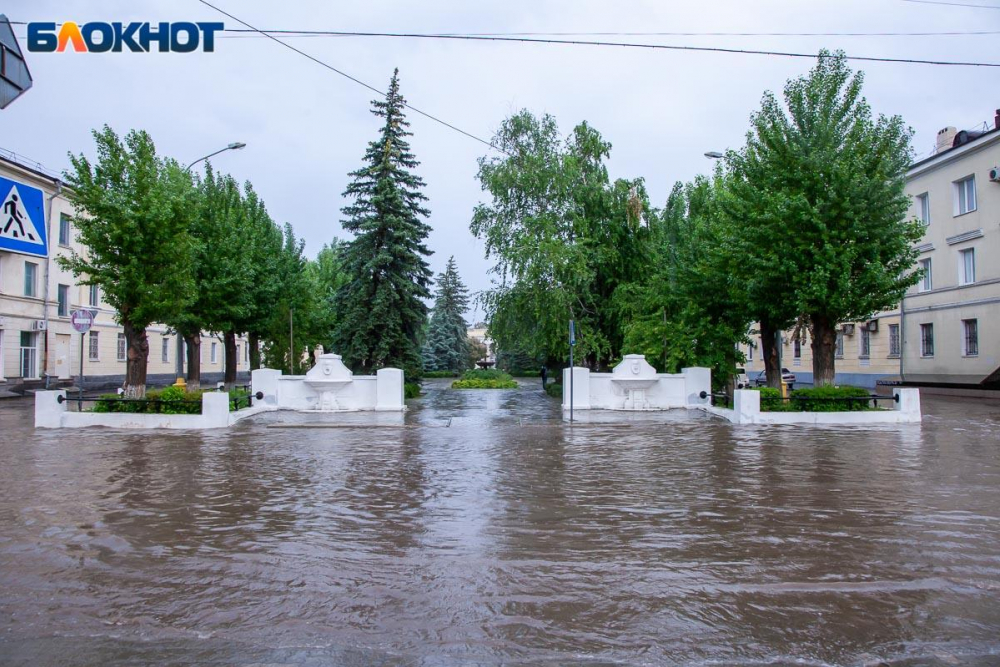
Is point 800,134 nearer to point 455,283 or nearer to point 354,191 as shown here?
point 354,191

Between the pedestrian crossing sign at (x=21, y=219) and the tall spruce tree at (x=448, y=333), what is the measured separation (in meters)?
68.9

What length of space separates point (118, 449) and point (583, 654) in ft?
40.2

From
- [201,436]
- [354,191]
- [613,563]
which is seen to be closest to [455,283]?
[354,191]

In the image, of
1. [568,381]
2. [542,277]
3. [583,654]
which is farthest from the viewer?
[542,277]

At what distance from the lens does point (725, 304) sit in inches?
932

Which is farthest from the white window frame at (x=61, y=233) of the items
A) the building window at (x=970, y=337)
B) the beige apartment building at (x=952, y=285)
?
the building window at (x=970, y=337)

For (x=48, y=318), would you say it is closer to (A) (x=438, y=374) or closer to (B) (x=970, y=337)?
(A) (x=438, y=374)

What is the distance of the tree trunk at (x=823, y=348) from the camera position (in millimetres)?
19987

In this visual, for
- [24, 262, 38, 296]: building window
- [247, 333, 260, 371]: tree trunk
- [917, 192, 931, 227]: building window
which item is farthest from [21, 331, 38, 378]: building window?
[917, 192, 931, 227]: building window

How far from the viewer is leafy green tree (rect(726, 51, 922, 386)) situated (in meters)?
18.2

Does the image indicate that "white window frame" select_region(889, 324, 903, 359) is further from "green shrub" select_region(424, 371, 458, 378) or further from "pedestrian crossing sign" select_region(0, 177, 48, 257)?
"green shrub" select_region(424, 371, 458, 378)

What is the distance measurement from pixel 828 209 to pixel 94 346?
42859 millimetres

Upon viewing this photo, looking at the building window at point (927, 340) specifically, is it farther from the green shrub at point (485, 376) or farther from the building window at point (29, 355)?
the building window at point (29, 355)

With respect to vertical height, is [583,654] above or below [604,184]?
below
